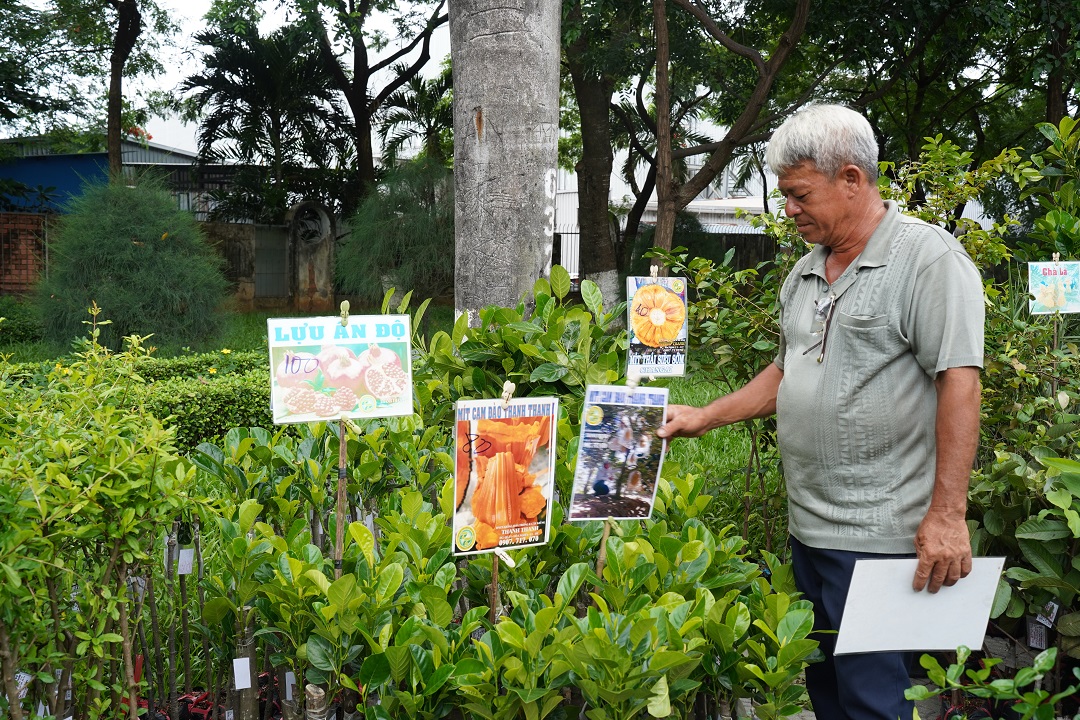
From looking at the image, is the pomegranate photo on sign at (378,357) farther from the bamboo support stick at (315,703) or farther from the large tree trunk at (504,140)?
the large tree trunk at (504,140)

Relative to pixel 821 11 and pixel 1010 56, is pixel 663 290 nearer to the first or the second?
pixel 821 11

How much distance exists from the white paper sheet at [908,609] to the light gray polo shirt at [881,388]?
117mm

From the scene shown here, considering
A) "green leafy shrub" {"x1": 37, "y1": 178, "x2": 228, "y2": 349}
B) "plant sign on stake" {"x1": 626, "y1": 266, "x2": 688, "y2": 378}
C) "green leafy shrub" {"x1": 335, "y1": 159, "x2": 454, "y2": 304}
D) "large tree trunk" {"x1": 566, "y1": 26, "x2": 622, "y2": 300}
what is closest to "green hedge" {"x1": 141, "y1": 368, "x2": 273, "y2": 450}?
"green leafy shrub" {"x1": 37, "y1": 178, "x2": 228, "y2": 349}

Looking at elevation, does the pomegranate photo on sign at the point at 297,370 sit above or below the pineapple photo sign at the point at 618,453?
above

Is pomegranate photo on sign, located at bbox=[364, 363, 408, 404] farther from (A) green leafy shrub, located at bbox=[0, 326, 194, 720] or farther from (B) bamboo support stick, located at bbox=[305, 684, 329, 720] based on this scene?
(B) bamboo support stick, located at bbox=[305, 684, 329, 720]

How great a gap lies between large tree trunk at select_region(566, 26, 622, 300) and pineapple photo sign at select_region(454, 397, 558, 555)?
413 inches

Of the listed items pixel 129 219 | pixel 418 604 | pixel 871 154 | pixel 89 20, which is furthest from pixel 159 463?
pixel 89 20

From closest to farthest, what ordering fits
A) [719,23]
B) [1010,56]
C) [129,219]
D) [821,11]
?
1. [129,219]
2. [821,11]
3. [719,23]
4. [1010,56]

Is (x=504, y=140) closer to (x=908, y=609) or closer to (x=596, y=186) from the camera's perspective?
A: (x=908, y=609)

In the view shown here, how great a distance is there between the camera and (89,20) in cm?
1447

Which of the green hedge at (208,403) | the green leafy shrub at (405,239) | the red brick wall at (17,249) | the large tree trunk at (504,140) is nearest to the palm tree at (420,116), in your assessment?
the green leafy shrub at (405,239)

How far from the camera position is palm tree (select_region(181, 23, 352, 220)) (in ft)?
58.0

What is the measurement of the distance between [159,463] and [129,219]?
821 cm

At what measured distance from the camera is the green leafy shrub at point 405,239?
489 inches
